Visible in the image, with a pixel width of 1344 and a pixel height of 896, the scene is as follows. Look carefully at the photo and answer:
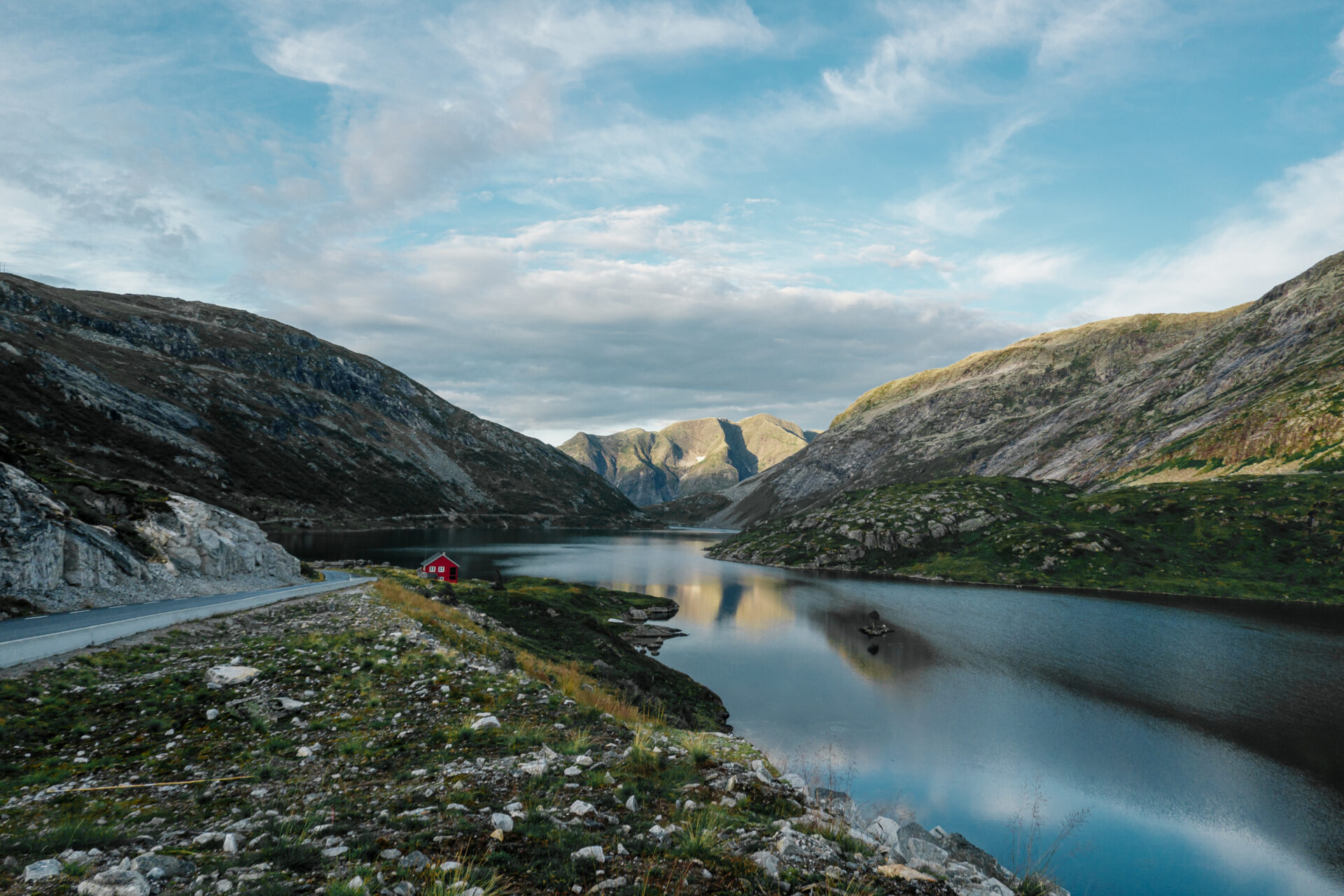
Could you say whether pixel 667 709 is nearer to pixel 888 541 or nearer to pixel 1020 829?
pixel 1020 829

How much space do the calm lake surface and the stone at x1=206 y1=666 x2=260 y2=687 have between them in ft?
78.8

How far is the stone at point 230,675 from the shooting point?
60.3 feet

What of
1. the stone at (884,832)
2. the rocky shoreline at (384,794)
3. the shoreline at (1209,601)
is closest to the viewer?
the rocky shoreline at (384,794)

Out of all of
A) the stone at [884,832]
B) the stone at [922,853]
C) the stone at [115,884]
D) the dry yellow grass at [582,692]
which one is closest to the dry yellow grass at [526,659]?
the dry yellow grass at [582,692]

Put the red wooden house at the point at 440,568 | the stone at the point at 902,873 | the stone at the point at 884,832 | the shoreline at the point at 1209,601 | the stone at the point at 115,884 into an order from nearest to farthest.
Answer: the stone at the point at 115,884 → the stone at the point at 902,873 → the stone at the point at 884,832 → the shoreline at the point at 1209,601 → the red wooden house at the point at 440,568

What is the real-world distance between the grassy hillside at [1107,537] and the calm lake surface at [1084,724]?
24929mm

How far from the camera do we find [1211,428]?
481 ft

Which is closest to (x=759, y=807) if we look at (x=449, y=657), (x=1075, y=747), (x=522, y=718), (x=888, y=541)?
(x=522, y=718)

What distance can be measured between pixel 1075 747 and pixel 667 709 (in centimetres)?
2699

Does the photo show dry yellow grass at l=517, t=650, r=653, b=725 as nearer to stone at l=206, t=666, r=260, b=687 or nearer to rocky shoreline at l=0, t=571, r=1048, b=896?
rocky shoreline at l=0, t=571, r=1048, b=896

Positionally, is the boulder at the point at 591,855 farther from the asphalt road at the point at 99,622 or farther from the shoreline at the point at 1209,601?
the shoreline at the point at 1209,601

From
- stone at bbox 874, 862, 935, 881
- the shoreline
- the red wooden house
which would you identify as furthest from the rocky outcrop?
the shoreline

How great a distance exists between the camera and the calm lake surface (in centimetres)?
2658

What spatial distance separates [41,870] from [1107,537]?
5694 inches
